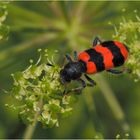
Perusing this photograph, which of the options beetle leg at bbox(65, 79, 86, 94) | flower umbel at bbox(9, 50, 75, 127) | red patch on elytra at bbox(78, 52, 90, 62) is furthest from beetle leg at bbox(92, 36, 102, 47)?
flower umbel at bbox(9, 50, 75, 127)

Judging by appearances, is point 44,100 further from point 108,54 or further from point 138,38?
point 138,38

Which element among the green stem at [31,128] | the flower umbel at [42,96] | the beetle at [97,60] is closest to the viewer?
the flower umbel at [42,96]

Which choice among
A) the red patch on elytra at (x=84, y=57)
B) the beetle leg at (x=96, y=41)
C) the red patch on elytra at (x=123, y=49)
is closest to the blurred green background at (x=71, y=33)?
the beetle leg at (x=96, y=41)

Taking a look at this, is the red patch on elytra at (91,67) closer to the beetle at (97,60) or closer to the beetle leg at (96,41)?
the beetle at (97,60)

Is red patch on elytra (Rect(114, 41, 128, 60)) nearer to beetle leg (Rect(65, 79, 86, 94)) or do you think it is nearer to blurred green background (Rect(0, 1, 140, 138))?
blurred green background (Rect(0, 1, 140, 138))

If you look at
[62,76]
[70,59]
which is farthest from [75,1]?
[62,76]
